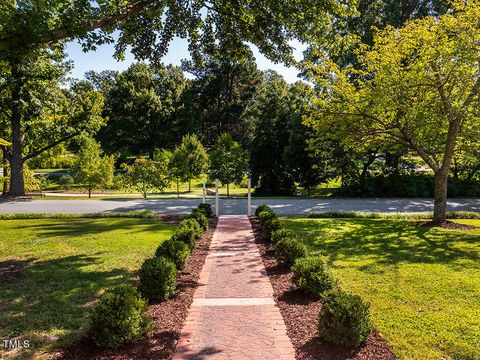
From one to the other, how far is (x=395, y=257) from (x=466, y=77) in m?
6.87

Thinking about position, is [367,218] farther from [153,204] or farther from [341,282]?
[153,204]

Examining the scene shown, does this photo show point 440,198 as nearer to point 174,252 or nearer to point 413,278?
point 413,278

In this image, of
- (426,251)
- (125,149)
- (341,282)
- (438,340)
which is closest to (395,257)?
(426,251)

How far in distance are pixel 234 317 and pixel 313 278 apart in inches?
61.2

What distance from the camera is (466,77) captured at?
11.8m

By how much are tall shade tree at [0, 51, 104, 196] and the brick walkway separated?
1794 cm

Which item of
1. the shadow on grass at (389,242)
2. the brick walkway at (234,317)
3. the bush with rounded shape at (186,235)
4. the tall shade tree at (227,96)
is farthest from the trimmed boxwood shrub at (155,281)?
the tall shade tree at (227,96)

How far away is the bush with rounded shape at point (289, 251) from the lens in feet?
25.7

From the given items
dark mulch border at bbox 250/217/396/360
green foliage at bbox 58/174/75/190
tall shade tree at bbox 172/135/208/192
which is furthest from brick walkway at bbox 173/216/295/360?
green foliage at bbox 58/174/75/190

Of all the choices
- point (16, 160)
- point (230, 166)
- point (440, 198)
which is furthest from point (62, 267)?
point (16, 160)

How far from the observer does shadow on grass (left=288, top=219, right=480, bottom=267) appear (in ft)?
30.6

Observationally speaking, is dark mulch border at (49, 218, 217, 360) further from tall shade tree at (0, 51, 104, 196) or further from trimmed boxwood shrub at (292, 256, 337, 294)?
tall shade tree at (0, 51, 104, 196)

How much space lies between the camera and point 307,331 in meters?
5.08

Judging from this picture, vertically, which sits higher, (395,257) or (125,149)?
(125,149)
